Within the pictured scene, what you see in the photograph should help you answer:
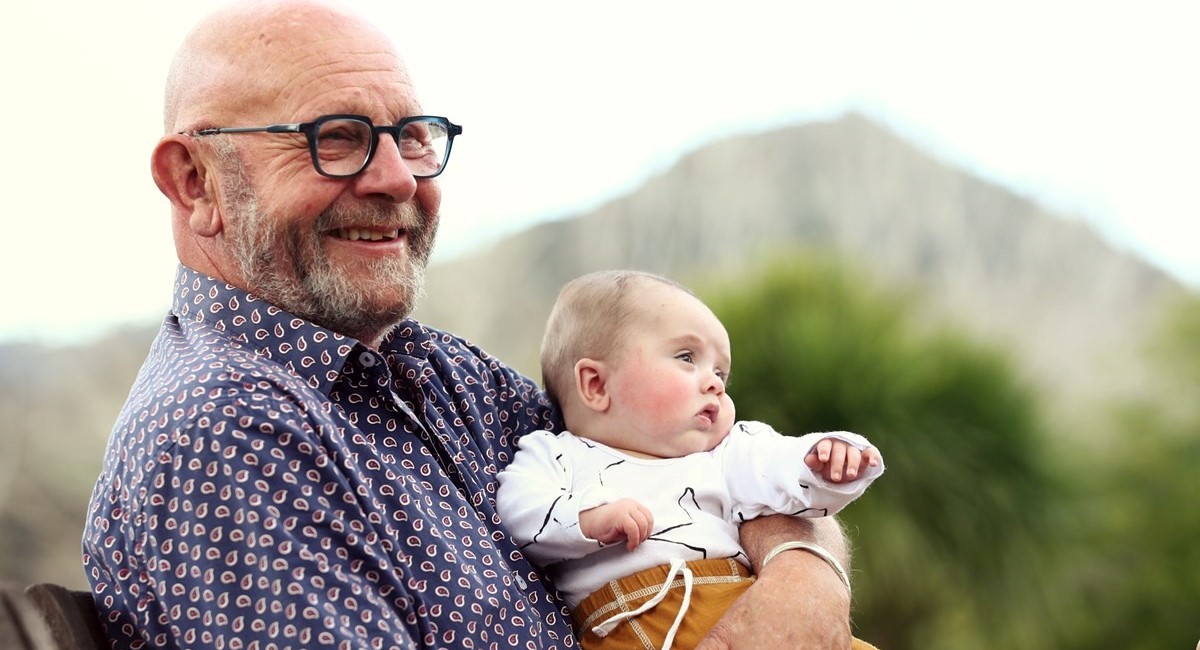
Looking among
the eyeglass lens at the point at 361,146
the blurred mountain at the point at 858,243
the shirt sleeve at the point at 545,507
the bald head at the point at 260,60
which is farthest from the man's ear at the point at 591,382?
the blurred mountain at the point at 858,243

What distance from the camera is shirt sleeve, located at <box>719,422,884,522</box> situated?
2178mm

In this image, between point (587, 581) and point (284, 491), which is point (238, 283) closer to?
point (284, 491)

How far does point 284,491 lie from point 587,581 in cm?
68

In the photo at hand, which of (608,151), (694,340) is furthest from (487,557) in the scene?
(608,151)

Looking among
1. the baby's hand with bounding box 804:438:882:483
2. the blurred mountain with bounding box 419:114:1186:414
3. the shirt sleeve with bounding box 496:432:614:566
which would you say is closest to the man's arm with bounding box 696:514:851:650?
the baby's hand with bounding box 804:438:882:483

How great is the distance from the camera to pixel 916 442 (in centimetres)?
640

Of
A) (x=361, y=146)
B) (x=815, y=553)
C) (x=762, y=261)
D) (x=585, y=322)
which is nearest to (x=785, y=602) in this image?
(x=815, y=553)

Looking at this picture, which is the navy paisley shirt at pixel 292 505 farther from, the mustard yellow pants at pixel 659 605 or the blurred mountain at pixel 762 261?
the blurred mountain at pixel 762 261

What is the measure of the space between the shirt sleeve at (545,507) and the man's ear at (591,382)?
164 millimetres

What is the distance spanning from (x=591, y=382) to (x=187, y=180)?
0.87 metres

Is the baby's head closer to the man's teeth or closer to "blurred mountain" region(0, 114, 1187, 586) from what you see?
the man's teeth

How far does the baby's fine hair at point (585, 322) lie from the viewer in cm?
247

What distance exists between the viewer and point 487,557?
81.0 inches

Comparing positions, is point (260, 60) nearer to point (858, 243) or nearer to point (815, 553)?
point (815, 553)
